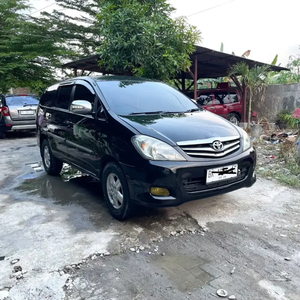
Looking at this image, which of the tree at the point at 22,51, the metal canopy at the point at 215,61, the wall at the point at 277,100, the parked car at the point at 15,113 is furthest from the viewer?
the tree at the point at 22,51

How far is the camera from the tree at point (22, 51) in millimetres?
15320

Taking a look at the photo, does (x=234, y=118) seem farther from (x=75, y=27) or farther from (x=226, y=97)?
(x=75, y=27)

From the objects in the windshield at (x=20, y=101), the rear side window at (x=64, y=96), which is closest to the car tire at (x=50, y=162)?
the rear side window at (x=64, y=96)

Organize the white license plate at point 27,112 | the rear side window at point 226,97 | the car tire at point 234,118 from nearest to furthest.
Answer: the white license plate at point 27,112 < the rear side window at point 226,97 < the car tire at point 234,118

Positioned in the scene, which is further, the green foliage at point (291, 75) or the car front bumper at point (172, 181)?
the green foliage at point (291, 75)

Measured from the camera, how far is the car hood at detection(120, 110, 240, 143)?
10.4ft

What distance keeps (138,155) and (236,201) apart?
68.5 inches

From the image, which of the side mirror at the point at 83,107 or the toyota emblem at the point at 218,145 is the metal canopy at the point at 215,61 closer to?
the side mirror at the point at 83,107

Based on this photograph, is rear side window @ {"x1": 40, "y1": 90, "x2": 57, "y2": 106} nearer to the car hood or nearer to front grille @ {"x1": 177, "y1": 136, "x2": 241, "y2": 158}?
the car hood

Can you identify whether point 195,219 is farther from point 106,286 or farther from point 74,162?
point 74,162

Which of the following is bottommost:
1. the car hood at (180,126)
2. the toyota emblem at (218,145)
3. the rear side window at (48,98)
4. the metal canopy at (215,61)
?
the toyota emblem at (218,145)

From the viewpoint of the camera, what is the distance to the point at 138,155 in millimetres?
3066

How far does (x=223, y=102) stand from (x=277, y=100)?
223 centimetres

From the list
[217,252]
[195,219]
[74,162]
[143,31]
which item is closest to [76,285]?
[217,252]
